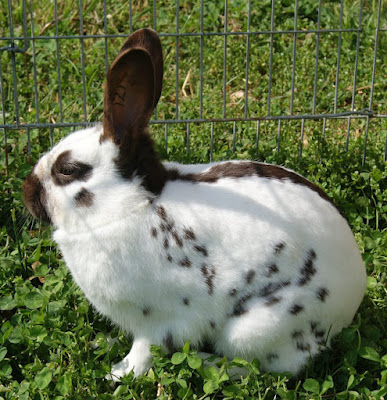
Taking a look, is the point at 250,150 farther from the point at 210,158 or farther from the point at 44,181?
the point at 44,181

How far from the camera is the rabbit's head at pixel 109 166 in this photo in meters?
2.61

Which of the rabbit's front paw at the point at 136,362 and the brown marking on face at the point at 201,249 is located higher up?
the brown marking on face at the point at 201,249

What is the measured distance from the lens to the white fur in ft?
8.90

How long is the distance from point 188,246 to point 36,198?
0.62 meters

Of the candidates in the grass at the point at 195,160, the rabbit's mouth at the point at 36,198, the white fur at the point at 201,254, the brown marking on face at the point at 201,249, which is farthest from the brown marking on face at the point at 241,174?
the grass at the point at 195,160

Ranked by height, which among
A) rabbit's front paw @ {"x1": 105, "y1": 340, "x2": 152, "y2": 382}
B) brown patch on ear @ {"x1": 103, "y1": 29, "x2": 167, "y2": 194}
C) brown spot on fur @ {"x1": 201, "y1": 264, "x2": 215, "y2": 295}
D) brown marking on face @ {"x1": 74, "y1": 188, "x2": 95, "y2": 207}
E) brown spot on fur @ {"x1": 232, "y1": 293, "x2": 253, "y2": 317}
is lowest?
rabbit's front paw @ {"x1": 105, "y1": 340, "x2": 152, "y2": 382}

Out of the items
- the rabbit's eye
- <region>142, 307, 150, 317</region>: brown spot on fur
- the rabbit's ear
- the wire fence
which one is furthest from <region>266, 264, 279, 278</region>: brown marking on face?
the wire fence

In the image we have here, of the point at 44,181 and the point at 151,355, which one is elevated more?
the point at 44,181

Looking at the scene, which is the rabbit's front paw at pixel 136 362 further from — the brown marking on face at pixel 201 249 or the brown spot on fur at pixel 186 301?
the brown marking on face at pixel 201 249

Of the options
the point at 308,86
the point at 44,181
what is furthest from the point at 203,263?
the point at 308,86

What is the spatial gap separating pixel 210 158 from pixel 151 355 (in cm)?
155

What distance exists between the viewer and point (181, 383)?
2.71m

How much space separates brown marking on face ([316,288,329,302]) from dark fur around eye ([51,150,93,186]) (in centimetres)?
96

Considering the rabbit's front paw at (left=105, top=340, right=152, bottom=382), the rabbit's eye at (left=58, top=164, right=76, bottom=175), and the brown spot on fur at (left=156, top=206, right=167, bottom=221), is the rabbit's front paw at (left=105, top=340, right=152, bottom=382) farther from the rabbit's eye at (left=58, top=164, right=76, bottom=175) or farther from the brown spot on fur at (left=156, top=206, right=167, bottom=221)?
the rabbit's eye at (left=58, top=164, right=76, bottom=175)
